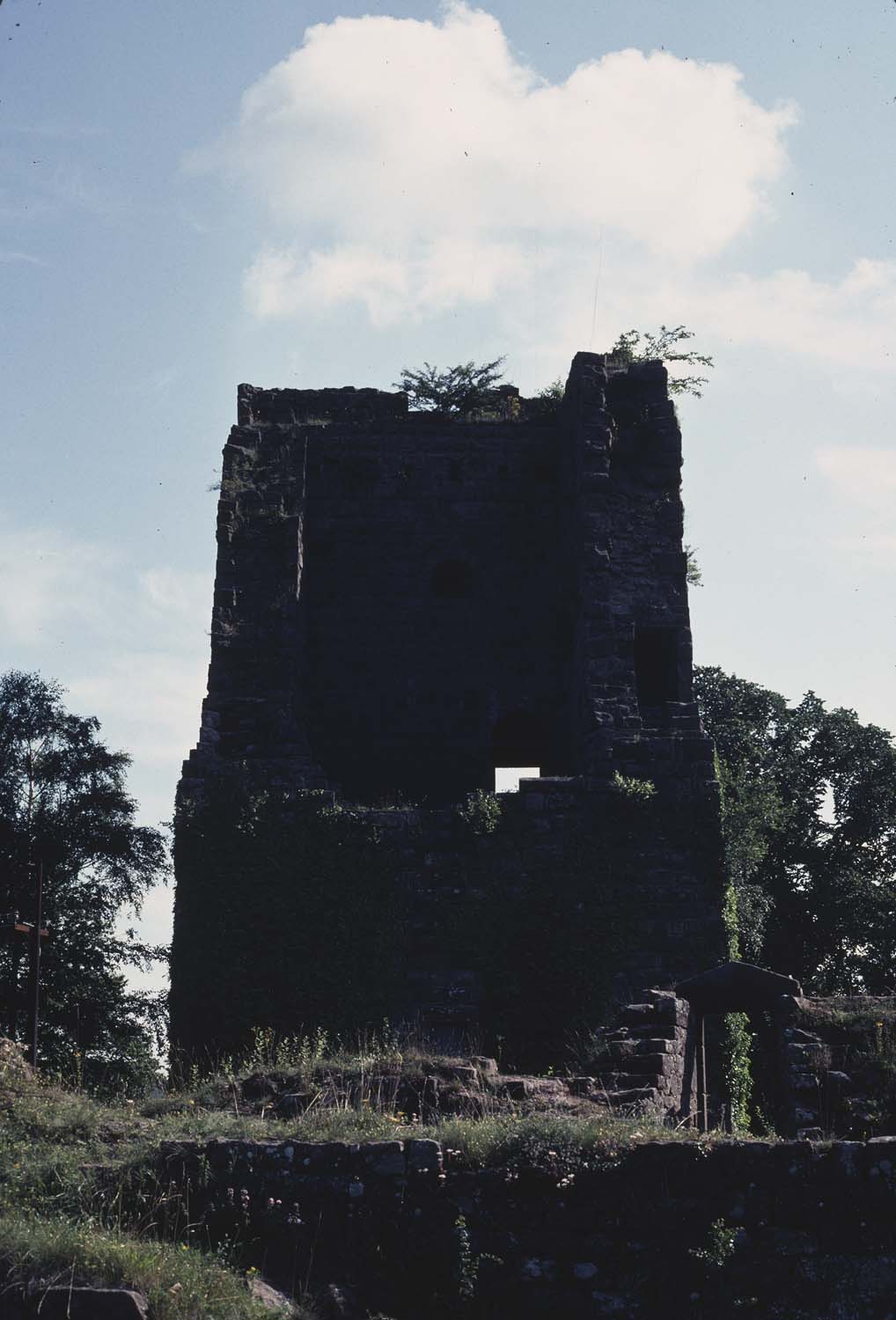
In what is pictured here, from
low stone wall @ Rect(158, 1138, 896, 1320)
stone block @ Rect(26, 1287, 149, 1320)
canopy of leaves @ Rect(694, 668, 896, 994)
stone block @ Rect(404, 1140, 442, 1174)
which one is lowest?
stone block @ Rect(26, 1287, 149, 1320)

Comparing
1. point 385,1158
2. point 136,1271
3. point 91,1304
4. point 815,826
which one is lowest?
point 91,1304

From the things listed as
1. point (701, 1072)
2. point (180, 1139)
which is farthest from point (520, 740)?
point (180, 1139)

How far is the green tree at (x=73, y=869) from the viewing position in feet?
82.4

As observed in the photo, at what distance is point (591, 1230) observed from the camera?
7621mm

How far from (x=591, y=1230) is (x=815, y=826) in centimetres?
2895

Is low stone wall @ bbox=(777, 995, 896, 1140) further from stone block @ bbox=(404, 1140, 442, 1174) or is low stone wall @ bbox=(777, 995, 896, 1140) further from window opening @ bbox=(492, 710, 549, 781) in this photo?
window opening @ bbox=(492, 710, 549, 781)

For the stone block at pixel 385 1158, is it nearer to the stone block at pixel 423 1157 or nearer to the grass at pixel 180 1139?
the stone block at pixel 423 1157

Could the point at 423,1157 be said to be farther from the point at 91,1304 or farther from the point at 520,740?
the point at 520,740

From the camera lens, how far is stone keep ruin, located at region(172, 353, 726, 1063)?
50.6ft

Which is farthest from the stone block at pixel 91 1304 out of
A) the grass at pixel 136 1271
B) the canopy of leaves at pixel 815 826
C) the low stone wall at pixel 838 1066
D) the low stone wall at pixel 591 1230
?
the canopy of leaves at pixel 815 826

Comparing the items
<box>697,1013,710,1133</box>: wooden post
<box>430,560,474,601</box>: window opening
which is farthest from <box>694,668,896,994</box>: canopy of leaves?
<box>697,1013,710,1133</box>: wooden post

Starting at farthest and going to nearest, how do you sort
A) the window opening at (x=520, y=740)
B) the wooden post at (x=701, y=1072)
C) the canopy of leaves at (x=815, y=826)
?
the canopy of leaves at (x=815, y=826) < the window opening at (x=520, y=740) < the wooden post at (x=701, y=1072)

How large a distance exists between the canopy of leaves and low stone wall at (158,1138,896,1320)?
21.7m

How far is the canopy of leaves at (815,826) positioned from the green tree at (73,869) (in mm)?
12852
